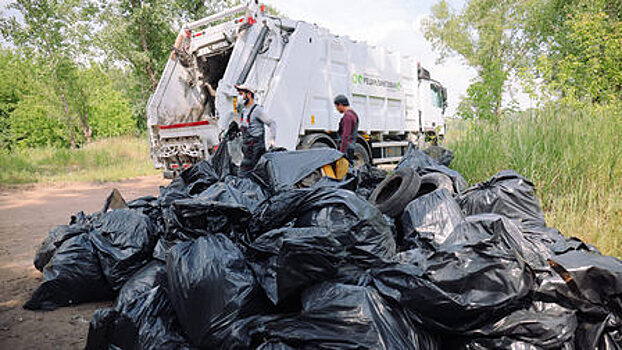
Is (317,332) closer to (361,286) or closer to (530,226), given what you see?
(361,286)

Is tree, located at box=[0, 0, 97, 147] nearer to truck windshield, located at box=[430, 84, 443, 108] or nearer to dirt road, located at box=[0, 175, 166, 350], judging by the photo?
dirt road, located at box=[0, 175, 166, 350]

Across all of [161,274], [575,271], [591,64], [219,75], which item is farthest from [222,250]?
[591,64]

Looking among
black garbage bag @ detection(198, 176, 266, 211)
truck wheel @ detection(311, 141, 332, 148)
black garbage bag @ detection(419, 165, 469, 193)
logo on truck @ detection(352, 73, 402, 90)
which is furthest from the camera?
logo on truck @ detection(352, 73, 402, 90)

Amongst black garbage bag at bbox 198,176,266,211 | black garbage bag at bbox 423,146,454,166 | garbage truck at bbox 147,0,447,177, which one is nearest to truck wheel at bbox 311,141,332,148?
garbage truck at bbox 147,0,447,177

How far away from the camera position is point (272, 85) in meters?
5.53

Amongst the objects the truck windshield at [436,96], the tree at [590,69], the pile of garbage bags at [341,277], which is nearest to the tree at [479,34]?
the truck windshield at [436,96]

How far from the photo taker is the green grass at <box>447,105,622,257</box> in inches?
116

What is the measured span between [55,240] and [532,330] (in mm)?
3269

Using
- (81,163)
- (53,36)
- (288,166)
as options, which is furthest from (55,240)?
(53,36)

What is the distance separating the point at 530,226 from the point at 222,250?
1.91 m

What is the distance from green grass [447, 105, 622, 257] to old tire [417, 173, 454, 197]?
2.93ft

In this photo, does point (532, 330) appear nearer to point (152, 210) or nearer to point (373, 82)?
point (152, 210)

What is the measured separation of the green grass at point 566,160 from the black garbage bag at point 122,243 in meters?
3.19

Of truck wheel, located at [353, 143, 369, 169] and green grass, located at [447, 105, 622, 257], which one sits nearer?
Result: green grass, located at [447, 105, 622, 257]
